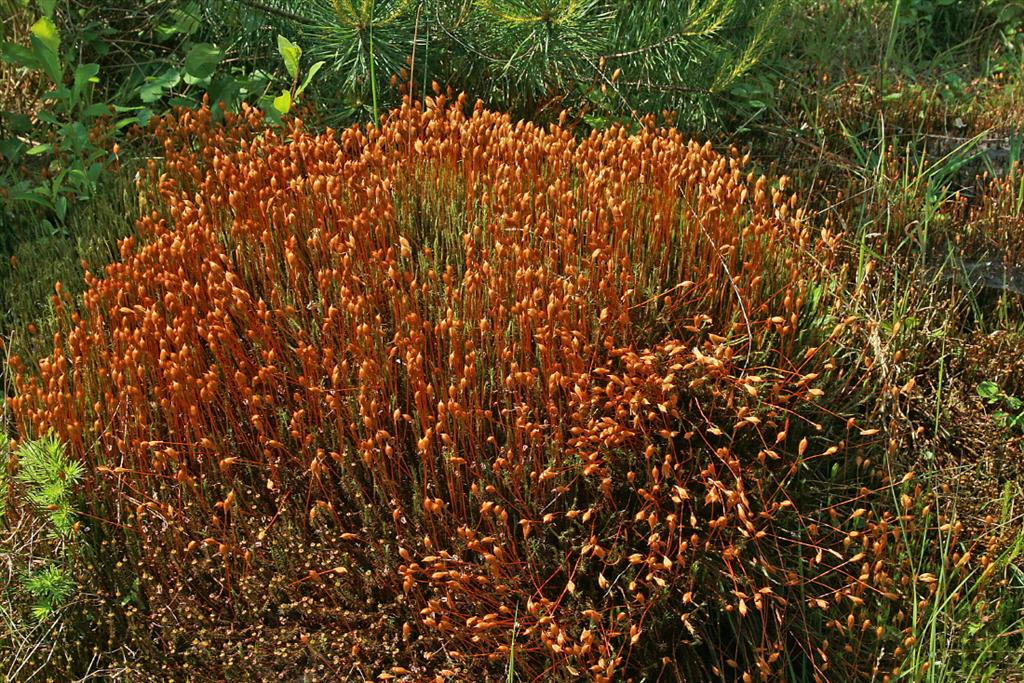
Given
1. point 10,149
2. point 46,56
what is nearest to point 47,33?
point 46,56

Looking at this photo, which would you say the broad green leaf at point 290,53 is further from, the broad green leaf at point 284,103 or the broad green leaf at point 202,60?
the broad green leaf at point 202,60

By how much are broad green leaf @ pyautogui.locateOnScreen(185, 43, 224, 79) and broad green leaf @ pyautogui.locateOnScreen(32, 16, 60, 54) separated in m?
0.54

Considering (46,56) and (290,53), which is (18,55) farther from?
(290,53)

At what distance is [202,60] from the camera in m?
4.36

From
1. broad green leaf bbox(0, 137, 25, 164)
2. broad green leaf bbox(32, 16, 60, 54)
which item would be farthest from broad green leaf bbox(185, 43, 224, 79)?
broad green leaf bbox(0, 137, 25, 164)

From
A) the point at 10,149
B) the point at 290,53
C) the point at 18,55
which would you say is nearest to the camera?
the point at 290,53

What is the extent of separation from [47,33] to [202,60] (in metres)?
0.61

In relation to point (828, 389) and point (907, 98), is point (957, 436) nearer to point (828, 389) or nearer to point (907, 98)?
point (828, 389)

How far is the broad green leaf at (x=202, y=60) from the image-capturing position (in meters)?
4.36

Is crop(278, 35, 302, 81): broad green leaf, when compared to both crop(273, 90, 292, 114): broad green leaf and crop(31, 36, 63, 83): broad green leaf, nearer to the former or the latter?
crop(273, 90, 292, 114): broad green leaf

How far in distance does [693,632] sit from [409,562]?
73 centimetres

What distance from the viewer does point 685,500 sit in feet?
8.84

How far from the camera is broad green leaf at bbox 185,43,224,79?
14.3 feet

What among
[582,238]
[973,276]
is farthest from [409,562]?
[973,276]
